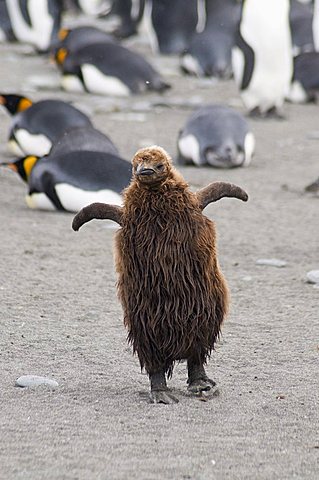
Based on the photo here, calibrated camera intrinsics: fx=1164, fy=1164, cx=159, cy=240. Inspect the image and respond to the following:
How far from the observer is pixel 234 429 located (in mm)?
3154

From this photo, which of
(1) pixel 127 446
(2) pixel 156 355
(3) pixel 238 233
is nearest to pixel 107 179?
(3) pixel 238 233

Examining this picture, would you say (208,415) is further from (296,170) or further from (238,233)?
(296,170)

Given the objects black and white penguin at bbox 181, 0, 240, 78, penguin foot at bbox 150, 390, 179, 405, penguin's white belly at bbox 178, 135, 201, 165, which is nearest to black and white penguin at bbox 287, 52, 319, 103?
black and white penguin at bbox 181, 0, 240, 78

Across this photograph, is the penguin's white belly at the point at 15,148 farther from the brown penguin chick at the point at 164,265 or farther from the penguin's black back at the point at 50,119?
the brown penguin chick at the point at 164,265

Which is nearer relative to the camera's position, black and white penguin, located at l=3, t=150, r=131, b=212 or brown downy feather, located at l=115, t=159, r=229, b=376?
brown downy feather, located at l=115, t=159, r=229, b=376

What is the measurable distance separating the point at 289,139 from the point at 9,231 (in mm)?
4291

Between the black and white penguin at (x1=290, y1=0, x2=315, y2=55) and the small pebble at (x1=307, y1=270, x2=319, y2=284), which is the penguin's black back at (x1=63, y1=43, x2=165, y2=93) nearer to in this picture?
the black and white penguin at (x1=290, y1=0, x2=315, y2=55)

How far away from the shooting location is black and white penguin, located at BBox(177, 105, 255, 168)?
8.48 metres

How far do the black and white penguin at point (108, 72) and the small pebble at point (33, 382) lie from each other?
8493mm

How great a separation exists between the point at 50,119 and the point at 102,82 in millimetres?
3545

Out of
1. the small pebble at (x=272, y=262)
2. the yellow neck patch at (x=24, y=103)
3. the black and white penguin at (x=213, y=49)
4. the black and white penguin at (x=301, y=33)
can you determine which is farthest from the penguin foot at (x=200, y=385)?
the black and white penguin at (x=301, y=33)

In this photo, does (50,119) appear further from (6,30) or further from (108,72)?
(6,30)

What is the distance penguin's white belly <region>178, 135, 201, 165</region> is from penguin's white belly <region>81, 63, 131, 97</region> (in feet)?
11.2

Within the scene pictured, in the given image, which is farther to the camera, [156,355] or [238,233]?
[238,233]
